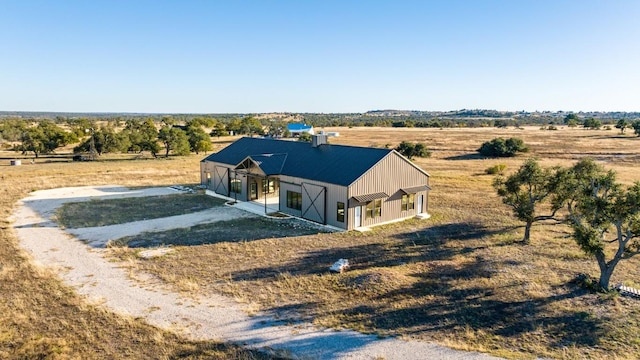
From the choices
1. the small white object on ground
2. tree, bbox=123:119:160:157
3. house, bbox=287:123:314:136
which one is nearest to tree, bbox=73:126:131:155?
tree, bbox=123:119:160:157

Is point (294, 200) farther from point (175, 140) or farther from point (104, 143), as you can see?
point (104, 143)

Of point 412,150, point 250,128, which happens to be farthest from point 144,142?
point 412,150

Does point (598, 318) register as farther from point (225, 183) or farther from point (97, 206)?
point (97, 206)

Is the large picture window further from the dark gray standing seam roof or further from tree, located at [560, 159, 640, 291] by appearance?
tree, located at [560, 159, 640, 291]

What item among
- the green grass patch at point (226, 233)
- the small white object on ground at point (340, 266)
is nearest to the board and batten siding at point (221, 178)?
the green grass patch at point (226, 233)

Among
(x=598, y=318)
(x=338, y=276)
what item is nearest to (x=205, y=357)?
(x=338, y=276)
